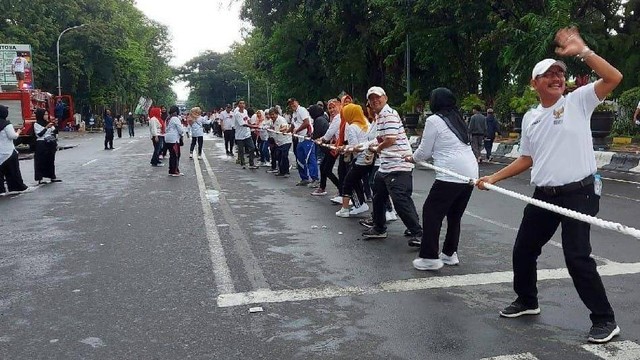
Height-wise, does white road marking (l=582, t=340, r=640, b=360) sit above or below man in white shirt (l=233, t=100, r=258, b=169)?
below

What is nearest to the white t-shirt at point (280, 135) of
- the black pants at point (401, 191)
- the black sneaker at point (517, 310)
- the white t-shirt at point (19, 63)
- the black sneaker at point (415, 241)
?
the black pants at point (401, 191)

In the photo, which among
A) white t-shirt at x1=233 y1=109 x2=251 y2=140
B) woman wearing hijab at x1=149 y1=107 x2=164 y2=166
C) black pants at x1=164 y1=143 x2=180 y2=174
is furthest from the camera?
woman wearing hijab at x1=149 y1=107 x2=164 y2=166

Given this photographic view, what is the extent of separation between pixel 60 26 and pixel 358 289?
54.1 metres

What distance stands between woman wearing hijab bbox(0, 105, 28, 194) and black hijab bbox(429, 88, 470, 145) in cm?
872

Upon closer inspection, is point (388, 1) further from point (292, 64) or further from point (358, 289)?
point (358, 289)

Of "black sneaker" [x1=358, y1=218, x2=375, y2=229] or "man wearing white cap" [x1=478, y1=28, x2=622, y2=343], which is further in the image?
"black sneaker" [x1=358, y1=218, x2=375, y2=229]

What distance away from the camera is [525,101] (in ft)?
76.9

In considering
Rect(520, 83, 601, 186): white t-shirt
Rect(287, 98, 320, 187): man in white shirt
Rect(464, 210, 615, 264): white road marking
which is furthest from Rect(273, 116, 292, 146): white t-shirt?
Rect(520, 83, 601, 186): white t-shirt

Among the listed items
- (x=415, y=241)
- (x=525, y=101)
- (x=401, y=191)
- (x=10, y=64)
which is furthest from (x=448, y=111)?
(x=10, y=64)

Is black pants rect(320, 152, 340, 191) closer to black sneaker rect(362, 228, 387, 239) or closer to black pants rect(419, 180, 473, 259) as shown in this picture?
black sneaker rect(362, 228, 387, 239)

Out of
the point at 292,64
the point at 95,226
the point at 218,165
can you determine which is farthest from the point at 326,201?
the point at 292,64

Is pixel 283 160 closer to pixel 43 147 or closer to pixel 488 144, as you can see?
pixel 43 147

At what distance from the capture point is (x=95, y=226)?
29.2 feet

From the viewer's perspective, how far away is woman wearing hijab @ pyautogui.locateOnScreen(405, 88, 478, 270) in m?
5.97
